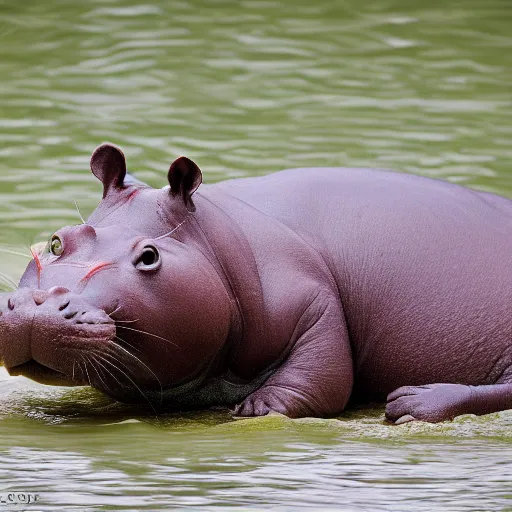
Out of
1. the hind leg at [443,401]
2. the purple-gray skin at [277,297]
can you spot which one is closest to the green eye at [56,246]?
the purple-gray skin at [277,297]

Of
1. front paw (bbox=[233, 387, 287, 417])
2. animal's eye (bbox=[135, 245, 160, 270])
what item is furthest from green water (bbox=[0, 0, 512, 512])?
animal's eye (bbox=[135, 245, 160, 270])

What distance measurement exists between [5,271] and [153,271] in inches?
103

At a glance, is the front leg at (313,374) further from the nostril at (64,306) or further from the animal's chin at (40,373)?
the nostril at (64,306)

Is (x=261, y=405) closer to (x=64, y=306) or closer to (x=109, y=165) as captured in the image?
(x=64, y=306)

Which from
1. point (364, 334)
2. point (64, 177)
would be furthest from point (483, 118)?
point (364, 334)

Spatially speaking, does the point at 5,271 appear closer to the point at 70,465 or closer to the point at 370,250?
the point at 370,250

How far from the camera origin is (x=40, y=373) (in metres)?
5.49

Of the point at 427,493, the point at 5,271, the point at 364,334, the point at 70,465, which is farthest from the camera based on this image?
the point at 5,271

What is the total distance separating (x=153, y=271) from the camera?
559 cm

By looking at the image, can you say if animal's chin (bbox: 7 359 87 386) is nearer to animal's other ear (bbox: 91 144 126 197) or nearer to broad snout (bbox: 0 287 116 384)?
broad snout (bbox: 0 287 116 384)

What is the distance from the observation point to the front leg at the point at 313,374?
5.83 meters

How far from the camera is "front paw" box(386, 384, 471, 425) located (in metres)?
5.72

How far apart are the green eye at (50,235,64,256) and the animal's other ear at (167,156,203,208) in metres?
0.49

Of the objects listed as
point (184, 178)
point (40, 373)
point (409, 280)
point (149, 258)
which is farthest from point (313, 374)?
point (40, 373)
